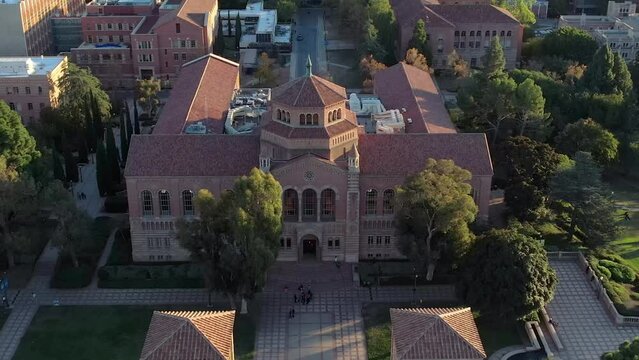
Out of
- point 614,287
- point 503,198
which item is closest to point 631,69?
point 503,198

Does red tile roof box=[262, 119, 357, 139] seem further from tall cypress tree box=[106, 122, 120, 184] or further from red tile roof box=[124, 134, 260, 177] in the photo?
tall cypress tree box=[106, 122, 120, 184]

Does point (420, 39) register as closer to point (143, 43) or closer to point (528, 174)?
point (143, 43)

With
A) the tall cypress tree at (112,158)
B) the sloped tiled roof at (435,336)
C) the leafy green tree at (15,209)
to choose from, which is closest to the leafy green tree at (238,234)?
the sloped tiled roof at (435,336)

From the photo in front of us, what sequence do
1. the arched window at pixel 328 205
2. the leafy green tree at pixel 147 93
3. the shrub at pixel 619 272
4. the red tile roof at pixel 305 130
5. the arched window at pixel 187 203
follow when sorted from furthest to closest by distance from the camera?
the leafy green tree at pixel 147 93 → the arched window at pixel 187 203 → the arched window at pixel 328 205 → the shrub at pixel 619 272 → the red tile roof at pixel 305 130

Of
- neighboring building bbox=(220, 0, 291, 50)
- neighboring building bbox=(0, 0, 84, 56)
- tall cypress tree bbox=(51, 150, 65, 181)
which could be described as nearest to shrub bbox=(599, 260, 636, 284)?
tall cypress tree bbox=(51, 150, 65, 181)

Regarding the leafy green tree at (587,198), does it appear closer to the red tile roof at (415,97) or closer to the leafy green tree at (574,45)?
the red tile roof at (415,97)
